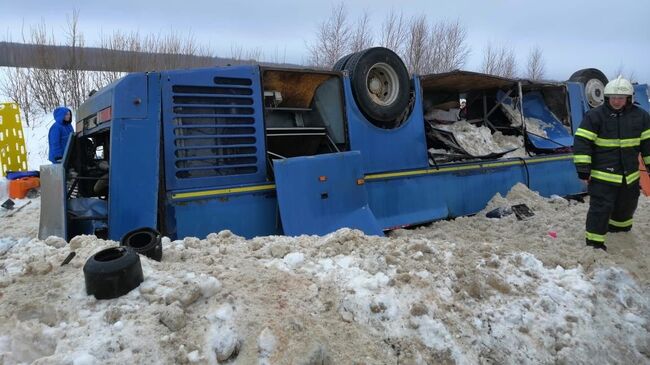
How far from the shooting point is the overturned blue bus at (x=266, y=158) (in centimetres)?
411

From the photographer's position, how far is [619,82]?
4438 millimetres

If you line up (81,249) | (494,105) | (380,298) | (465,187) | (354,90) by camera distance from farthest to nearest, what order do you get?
1. (494,105)
2. (465,187)
3. (354,90)
4. (81,249)
5. (380,298)

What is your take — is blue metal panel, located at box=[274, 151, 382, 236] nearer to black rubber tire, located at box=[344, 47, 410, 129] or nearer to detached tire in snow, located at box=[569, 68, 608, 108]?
black rubber tire, located at box=[344, 47, 410, 129]

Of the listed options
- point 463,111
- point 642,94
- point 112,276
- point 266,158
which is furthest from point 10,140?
point 642,94

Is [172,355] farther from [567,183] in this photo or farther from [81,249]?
[567,183]

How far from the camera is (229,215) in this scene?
437 cm

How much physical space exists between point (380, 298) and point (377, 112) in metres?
3.13

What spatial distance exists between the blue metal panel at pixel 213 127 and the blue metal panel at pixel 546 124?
4837mm

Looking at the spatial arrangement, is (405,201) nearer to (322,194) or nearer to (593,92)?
(322,194)

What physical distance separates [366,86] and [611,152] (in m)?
2.53

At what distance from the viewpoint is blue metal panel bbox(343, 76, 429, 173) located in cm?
525

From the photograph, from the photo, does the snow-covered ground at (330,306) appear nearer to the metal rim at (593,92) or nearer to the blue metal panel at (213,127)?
the blue metal panel at (213,127)

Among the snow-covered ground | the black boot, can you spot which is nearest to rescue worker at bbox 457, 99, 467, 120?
the black boot

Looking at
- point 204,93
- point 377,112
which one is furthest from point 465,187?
point 204,93
